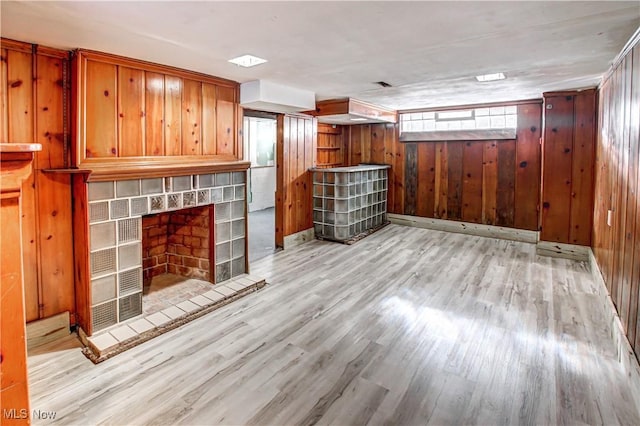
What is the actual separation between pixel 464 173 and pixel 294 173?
3002 millimetres

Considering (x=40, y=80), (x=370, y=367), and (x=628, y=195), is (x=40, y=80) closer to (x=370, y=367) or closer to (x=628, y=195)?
(x=370, y=367)

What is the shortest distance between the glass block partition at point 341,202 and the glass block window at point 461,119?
4.18ft

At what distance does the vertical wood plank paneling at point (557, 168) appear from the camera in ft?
15.2

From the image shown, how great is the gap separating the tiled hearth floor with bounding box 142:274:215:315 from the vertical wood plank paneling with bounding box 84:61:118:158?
1364mm

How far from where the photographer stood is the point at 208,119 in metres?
3.75

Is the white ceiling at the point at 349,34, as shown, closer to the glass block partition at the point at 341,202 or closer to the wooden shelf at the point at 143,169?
the wooden shelf at the point at 143,169

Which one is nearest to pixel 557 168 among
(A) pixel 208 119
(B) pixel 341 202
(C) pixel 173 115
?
(B) pixel 341 202

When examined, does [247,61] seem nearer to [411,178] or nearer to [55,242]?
[55,242]

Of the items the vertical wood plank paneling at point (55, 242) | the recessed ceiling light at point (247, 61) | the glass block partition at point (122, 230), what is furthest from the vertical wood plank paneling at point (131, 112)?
the recessed ceiling light at point (247, 61)

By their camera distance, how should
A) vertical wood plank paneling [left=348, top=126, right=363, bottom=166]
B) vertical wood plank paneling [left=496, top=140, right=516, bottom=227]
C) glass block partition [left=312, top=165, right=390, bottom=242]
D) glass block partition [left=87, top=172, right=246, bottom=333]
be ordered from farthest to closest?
1. vertical wood plank paneling [left=348, top=126, right=363, bottom=166]
2. vertical wood plank paneling [left=496, top=140, right=516, bottom=227]
3. glass block partition [left=312, top=165, right=390, bottom=242]
4. glass block partition [left=87, top=172, right=246, bottom=333]

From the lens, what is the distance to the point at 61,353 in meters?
2.61

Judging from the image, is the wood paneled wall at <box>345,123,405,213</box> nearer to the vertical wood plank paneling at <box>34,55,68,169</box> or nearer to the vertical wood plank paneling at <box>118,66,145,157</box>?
the vertical wood plank paneling at <box>118,66,145,157</box>

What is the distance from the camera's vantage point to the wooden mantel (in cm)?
119

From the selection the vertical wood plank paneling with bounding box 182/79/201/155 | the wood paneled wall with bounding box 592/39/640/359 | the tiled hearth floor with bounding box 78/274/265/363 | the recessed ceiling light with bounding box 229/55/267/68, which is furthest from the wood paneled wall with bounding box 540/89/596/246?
the vertical wood plank paneling with bounding box 182/79/201/155
